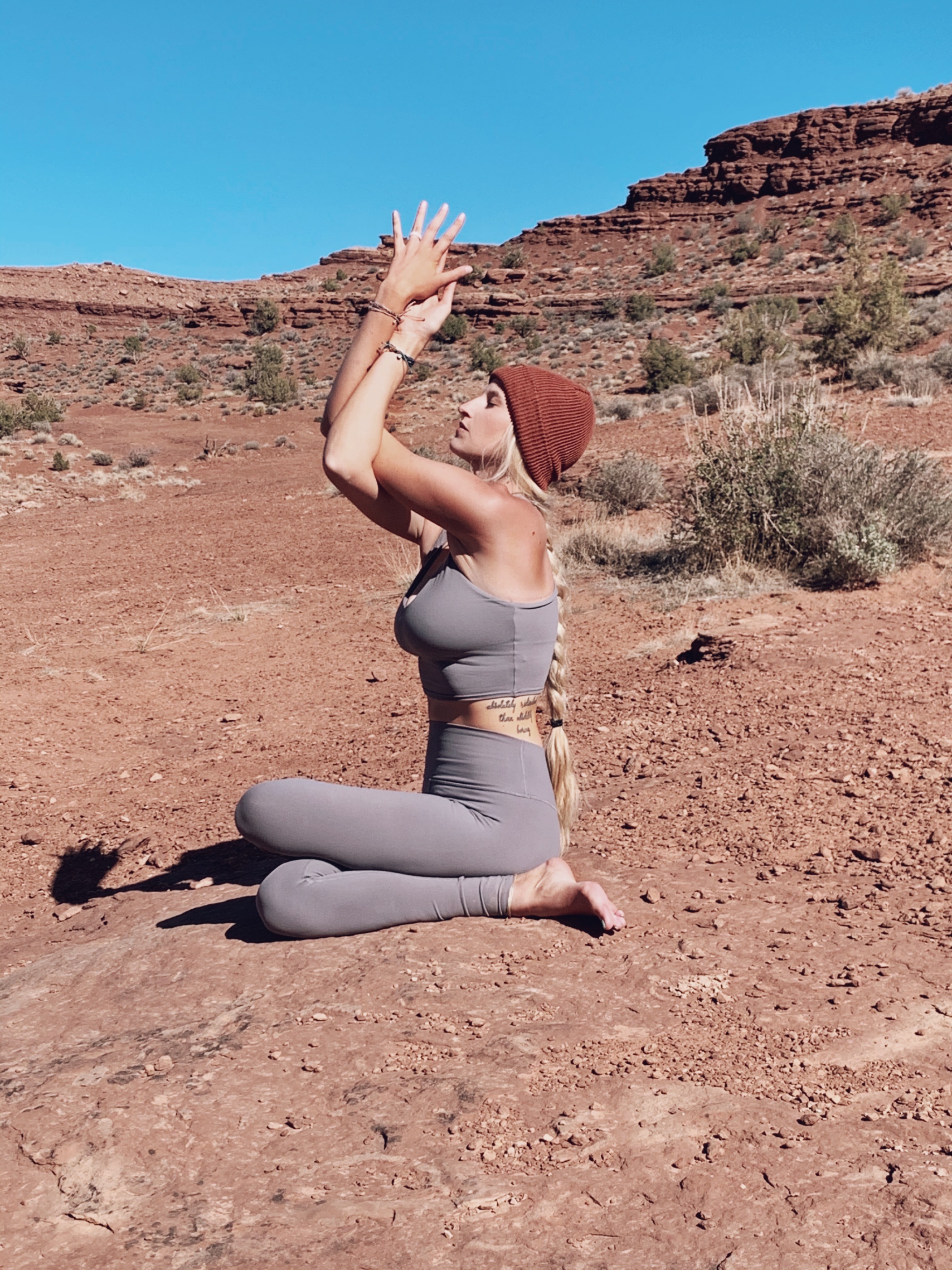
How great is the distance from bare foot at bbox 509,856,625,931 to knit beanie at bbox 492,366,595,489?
1086 mm

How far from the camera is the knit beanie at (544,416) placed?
2.87m

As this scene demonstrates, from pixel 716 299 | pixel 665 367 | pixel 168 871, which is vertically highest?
pixel 716 299

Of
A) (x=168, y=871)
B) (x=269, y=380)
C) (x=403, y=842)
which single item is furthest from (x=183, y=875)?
(x=269, y=380)

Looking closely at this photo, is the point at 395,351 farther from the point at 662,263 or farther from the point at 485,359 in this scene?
the point at 662,263

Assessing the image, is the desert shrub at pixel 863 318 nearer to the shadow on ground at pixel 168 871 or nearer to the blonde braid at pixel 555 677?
the shadow on ground at pixel 168 871

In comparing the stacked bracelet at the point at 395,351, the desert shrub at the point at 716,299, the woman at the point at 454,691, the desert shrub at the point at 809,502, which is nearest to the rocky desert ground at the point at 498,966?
the woman at the point at 454,691

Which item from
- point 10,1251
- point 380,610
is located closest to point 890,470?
point 380,610

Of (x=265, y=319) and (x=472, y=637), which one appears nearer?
(x=472, y=637)

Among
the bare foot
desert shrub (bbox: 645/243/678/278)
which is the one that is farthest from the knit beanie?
desert shrub (bbox: 645/243/678/278)

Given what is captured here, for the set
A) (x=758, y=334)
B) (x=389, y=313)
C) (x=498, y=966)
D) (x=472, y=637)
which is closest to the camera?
(x=498, y=966)

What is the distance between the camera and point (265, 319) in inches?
1983

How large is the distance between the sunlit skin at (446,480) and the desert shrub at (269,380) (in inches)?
1185

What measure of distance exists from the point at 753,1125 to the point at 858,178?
190 ft

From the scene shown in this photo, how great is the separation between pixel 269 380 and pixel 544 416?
31846mm
